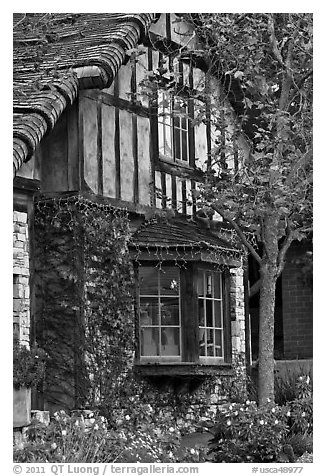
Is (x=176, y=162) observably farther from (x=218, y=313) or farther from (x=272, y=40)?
(x=272, y=40)

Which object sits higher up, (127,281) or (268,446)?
(127,281)

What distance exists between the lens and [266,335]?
13898 millimetres

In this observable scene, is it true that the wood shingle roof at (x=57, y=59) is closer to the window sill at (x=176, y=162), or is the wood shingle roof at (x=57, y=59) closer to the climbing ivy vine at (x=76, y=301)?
the climbing ivy vine at (x=76, y=301)

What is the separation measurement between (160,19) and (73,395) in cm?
569

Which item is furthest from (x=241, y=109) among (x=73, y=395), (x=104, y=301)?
(x=73, y=395)

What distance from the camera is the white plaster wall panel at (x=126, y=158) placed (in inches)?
573

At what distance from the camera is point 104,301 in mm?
13938

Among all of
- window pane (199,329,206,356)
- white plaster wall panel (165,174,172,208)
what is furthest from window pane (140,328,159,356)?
white plaster wall panel (165,174,172,208)

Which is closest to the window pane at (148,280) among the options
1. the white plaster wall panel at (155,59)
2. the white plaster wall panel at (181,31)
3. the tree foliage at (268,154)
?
the tree foliage at (268,154)

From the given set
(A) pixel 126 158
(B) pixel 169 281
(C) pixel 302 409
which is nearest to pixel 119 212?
(A) pixel 126 158

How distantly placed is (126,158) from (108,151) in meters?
0.39

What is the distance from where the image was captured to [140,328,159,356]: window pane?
47.9ft
